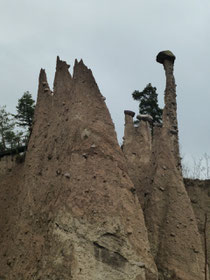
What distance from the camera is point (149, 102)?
1316 inches

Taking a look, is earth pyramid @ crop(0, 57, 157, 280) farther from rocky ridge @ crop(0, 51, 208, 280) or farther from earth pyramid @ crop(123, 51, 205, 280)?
earth pyramid @ crop(123, 51, 205, 280)

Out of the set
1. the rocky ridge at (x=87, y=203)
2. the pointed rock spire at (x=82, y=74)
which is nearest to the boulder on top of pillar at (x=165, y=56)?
the rocky ridge at (x=87, y=203)

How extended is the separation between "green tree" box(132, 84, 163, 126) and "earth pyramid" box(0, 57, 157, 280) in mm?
20620

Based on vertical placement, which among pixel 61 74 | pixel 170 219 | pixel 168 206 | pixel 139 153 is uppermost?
pixel 61 74

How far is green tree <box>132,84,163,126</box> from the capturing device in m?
32.9

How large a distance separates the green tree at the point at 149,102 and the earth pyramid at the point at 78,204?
2062 centimetres

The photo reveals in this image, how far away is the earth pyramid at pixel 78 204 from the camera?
856 centimetres

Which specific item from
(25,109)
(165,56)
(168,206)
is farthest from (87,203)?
(25,109)

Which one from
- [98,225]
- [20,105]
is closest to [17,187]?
[98,225]

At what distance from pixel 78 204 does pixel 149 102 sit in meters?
25.0

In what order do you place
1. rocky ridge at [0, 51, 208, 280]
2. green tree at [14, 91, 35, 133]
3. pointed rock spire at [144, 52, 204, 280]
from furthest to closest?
green tree at [14, 91, 35, 133] → pointed rock spire at [144, 52, 204, 280] → rocky ridge at [0, 51, 208, 280]

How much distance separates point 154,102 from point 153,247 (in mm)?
21408

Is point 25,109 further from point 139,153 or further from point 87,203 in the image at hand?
point 87,203

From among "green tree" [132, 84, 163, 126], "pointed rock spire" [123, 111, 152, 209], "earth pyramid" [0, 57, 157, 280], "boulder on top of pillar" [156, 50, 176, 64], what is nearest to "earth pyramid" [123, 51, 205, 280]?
"pointed rock spire" [123, 111, 152, 209]
